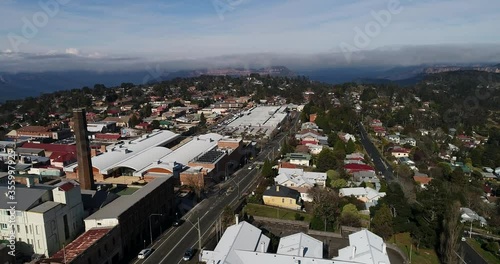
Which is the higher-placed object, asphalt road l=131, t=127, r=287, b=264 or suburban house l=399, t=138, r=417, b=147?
asphalt road l=131, t=127, r=287, b=264

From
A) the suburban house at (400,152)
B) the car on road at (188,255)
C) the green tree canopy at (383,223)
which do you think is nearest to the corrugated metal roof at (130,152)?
the car on road at (188,255)

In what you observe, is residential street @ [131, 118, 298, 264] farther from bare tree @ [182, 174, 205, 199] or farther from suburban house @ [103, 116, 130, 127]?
suburban house @ [103, 116, 130, 127]

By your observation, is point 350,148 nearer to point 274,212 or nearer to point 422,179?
point 422,179

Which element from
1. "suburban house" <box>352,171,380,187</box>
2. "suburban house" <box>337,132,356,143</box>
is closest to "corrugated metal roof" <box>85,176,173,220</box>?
"suburban house" <box>352,171,380,187</box>

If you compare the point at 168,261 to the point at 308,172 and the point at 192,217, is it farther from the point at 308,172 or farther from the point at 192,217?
the point at 308,172

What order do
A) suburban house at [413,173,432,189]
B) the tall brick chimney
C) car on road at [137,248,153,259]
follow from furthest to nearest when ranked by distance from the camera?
suburban house at [413,173,432,189] < the tall brick chimney < car on road at [137,248,153,259]

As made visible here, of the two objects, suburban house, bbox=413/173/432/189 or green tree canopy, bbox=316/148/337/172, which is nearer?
green tree canopy, bbox=316/148/337/172

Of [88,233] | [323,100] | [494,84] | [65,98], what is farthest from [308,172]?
[494,84]
